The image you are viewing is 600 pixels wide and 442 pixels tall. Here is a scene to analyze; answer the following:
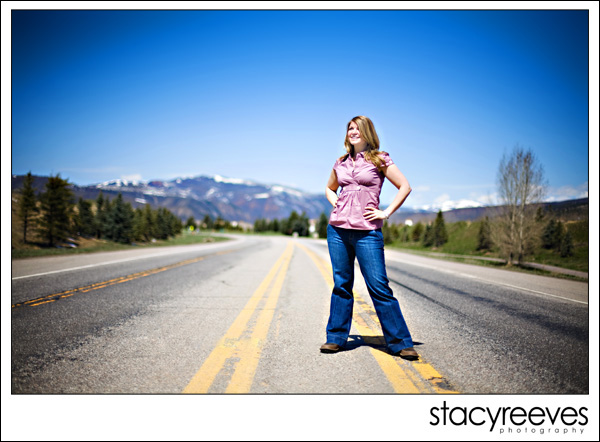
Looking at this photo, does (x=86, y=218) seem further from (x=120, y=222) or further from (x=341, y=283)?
(x=341, y=283)

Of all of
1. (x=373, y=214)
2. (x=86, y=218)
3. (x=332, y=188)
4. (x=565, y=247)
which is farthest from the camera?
(x=86, y=218)

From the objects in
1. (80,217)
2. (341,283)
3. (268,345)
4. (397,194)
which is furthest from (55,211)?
(397,194)

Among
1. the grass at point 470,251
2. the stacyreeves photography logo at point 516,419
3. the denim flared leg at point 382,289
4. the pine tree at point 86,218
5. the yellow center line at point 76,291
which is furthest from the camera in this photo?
the pine tree at point 86,218

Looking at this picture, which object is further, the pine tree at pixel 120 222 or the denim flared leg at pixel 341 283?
the pine tree at pixel 120 222

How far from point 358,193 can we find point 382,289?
79 centimetres

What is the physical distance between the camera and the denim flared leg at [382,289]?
8.61 feet

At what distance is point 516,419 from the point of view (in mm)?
1826

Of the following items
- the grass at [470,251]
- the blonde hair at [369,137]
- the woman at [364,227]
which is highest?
the blonde hair at [369,137]

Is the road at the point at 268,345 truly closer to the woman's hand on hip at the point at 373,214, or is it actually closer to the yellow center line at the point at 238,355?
the yellow center line at the point at 238,355

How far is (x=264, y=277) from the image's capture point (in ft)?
25.3

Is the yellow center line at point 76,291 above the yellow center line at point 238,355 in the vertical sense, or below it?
below

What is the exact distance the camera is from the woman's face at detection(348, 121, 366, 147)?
2.69 meters

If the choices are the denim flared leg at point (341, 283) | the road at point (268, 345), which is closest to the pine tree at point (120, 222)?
the road at point (268, 345)

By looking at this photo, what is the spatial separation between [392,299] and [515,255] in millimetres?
16926
